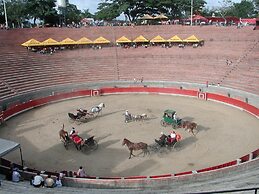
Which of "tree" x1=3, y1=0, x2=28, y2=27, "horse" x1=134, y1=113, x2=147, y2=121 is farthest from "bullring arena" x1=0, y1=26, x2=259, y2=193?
"tree" x1=3, y1=0, x2=28, y2=27

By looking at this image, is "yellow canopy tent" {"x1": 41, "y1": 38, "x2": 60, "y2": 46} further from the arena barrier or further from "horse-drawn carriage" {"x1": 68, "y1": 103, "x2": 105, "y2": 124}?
"horse-drawn carriage" {"x1": 68, "y1": 103, "x2": 105, "y2": 124}

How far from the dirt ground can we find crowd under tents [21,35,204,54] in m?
14.3

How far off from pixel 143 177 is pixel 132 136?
8520mm

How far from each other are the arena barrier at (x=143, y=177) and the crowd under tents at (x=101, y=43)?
12.2 meters

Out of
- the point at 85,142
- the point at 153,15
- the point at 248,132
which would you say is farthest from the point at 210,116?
the point at 153,15

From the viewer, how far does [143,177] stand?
49.0 feet

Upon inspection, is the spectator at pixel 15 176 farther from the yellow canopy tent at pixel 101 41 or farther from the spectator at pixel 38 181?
the yellow canopy tent at pixel 101 41

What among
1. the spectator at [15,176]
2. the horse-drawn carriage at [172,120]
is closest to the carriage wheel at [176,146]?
the horse-drawn carriage at [172,120]

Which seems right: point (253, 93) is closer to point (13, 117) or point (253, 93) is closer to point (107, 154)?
point (107, 154)

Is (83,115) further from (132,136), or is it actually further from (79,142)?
(79,142)

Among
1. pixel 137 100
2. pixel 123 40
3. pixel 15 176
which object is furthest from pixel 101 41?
pixel 15 176

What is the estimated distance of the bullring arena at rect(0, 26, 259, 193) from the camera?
18625mm

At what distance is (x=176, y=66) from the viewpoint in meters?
43.1

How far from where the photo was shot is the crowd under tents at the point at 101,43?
4468cm
